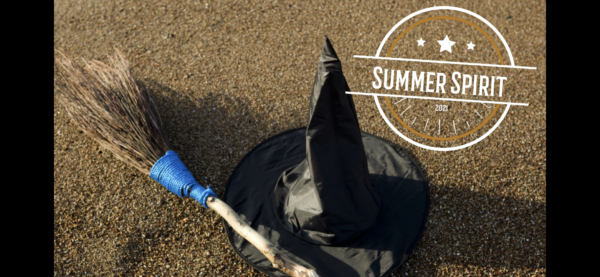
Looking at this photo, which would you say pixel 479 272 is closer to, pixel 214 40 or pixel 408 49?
pixel 408 49

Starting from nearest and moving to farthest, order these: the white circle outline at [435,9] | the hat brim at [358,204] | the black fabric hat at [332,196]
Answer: the black fabric hat at [332,196] → the hat brim at [358,204] → the white circle outline at [435,9]

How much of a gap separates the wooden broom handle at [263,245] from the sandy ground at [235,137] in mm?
263

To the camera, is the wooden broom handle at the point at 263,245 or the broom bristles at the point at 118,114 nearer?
the wooden broom handle at the point at 263,245

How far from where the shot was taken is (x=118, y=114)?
283cm

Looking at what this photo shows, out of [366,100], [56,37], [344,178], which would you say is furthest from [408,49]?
[56,37]

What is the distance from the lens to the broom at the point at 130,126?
101 inches

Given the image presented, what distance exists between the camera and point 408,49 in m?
3.77

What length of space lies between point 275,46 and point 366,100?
1130 millimetres

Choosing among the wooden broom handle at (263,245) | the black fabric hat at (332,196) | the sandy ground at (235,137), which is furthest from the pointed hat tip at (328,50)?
the sandy ground at (235,137)

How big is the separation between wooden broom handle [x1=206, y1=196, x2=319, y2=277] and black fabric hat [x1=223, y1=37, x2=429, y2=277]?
18cm

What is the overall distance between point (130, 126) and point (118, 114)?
0.48ft

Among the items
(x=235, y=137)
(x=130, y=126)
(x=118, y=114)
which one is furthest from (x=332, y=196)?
(x=118, y=114)

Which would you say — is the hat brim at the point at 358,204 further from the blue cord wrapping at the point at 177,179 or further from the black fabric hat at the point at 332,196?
the blue cord wrapping at the point at 177,179

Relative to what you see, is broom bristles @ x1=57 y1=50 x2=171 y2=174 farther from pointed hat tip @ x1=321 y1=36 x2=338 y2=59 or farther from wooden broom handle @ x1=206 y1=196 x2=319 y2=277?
pointed hat tip @ x1=321 y1=36 x2=338 y2=59
